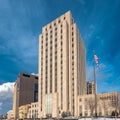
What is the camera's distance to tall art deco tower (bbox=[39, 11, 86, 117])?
163 metres

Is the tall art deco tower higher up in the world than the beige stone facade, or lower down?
higher up

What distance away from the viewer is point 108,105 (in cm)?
14600

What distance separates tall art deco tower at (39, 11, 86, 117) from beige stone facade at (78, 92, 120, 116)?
26.2 feet

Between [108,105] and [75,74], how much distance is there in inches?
1347

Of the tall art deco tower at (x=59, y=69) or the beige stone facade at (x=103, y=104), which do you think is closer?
the beige stone facade at (x=103, y=104)

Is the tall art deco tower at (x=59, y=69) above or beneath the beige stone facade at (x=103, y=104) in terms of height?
above

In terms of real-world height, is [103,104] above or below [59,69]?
below

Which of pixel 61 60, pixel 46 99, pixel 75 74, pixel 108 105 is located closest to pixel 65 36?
pixel 61 60

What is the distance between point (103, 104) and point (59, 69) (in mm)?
43798

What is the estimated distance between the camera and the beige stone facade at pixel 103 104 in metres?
145

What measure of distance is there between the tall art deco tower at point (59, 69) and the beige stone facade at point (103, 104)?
7982mm

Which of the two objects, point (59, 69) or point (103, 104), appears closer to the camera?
Answer: point (103, 104)

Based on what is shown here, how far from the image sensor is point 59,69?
170625mm

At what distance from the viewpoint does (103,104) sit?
147375mm
